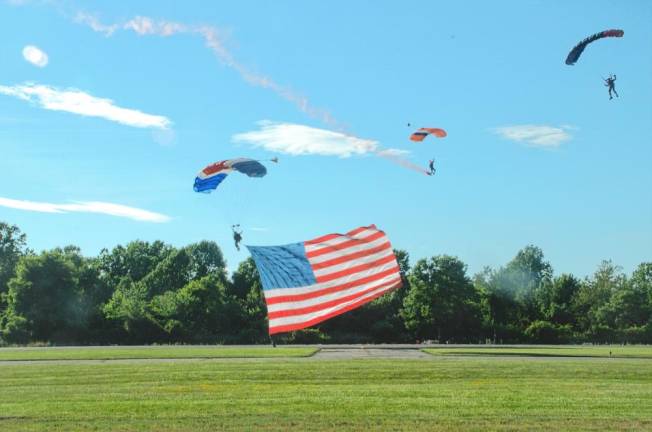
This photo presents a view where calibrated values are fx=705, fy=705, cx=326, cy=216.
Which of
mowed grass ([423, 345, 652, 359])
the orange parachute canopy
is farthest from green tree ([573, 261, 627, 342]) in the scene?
the orange parachute canopy

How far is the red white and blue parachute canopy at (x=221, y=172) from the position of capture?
2364cm

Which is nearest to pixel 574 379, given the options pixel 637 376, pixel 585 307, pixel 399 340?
pixel 637 376

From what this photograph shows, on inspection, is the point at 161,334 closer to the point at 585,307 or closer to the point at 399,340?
the point at 399,340

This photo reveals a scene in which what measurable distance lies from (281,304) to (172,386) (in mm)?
14551

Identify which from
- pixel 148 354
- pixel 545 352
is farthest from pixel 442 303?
pixel 148 354

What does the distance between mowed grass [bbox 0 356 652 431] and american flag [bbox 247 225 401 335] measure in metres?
5.31

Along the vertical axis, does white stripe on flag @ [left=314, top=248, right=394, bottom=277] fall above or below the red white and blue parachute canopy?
below

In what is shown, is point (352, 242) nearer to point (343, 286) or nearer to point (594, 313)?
point (343, 286)

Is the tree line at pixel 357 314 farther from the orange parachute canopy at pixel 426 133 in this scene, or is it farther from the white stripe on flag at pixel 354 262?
the white stripe on flag at pixel 354 262

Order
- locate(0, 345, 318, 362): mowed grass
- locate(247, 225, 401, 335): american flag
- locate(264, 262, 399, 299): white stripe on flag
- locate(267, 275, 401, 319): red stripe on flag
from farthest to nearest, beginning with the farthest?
locate(0, 345, 318, 362): mowed grass
locate(264, 262, 399, 299): white stripe on flag
locate(267, 275, 401, 319): red stripe on flag
locate(247, 225, 401, 335): american flag

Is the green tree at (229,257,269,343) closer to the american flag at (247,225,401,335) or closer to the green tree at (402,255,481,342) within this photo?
the green tree at (402,255,481,342)

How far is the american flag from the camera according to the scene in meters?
10.7

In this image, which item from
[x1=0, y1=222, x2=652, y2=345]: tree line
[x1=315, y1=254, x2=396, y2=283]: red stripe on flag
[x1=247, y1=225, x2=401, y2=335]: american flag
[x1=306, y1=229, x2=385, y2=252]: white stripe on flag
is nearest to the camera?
[x1=247, y1=225, x2=401, y2=335]: american flag

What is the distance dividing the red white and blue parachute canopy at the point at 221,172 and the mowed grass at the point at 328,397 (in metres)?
6.85
